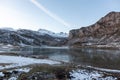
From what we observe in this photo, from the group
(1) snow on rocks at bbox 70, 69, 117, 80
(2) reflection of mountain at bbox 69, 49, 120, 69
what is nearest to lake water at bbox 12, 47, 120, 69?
(2) reflection of mountain at bbox 69, 49, 120, 69

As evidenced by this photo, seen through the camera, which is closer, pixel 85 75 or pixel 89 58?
pixel 85 75

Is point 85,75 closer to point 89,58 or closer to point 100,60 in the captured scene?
point 100,60

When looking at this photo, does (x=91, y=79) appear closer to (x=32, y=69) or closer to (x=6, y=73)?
(x=32, y=69)

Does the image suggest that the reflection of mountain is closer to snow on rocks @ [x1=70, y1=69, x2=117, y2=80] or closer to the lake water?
the lake water

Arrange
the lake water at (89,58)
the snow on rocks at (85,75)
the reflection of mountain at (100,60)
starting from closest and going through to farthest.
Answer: the snow on rocks at (85,75) → the reflection of mountain at (100,60) → the lake water at (89,58)

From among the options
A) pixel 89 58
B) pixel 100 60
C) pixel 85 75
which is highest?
pixel 89 58

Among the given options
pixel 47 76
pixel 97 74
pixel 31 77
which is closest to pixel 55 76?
pixel 47 76

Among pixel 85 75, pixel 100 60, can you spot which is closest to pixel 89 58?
pixel 100 60

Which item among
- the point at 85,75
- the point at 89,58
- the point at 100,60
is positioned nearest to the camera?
the point at 85,75

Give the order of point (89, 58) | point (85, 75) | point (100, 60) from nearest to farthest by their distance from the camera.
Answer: point (85, 75)
point (100, 60)
point (89, 58)

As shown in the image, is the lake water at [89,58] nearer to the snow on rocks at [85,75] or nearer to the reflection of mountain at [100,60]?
the reflection of mountain at [100,60]

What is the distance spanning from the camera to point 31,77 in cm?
2277

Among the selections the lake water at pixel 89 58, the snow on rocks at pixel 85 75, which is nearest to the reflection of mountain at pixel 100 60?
the lake water at pixel 89 58

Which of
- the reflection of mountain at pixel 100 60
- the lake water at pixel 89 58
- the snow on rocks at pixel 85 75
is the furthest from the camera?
the lake water at pixel 89 58
